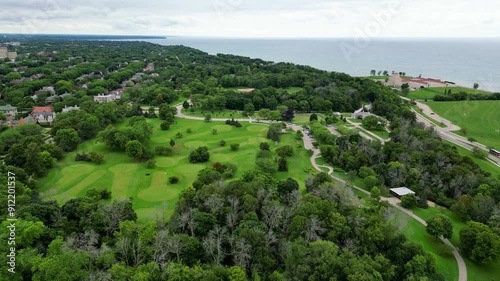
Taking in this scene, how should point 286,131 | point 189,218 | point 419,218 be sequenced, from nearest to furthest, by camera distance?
1. point 189,218
2. point 419,218
3. point 286,131

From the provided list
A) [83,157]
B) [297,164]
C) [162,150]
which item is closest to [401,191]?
[297,164]

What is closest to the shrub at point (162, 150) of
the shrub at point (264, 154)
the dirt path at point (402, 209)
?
the shrub at point (264, 154)

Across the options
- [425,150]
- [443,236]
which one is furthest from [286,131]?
[443,236]

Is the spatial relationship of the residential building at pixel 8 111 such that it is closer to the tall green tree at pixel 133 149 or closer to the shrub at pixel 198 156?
the tall green tree at pixel 133 149

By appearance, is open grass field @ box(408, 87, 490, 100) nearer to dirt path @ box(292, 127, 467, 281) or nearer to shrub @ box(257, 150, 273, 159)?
dirt path @ box(292, 127, 467, 281)

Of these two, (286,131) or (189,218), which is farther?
(286,131)

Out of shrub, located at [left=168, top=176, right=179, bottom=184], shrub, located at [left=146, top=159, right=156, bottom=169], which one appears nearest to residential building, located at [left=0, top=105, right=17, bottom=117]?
shrub, located at [left=146, top=159, right=156, bottom=169]

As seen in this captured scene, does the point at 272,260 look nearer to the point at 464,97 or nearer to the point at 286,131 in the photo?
the point at 286,131

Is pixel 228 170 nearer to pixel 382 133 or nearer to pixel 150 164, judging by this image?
pixel 150 164
